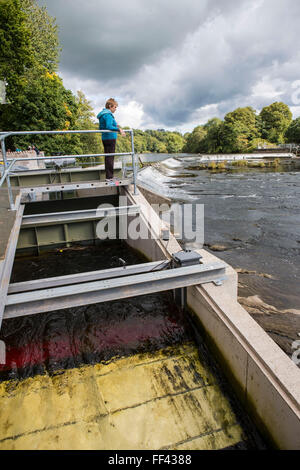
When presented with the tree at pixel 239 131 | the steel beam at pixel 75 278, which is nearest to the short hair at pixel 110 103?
the steel beam at pixel 75 278

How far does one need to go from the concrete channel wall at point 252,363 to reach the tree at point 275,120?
9081 cm

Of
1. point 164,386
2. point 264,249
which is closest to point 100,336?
point 164,386

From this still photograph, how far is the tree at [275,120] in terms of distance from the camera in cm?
8312

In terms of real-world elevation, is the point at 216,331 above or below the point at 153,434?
above

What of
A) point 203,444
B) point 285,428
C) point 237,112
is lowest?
point 203,444

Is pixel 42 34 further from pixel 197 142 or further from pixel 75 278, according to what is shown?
pixel 197 142

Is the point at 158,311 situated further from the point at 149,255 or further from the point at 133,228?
the point at 133,228

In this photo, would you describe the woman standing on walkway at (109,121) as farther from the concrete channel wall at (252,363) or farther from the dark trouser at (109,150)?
the concrete channel wall at (252,363)

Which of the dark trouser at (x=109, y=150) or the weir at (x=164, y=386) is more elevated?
the dark trouser at (x=109, y=150)

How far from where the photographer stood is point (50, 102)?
83.6ft

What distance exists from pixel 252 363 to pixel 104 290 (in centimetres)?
183

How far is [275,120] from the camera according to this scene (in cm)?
8700

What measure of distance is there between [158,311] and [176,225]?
641cm

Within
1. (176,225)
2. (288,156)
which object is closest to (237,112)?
(288,156)
